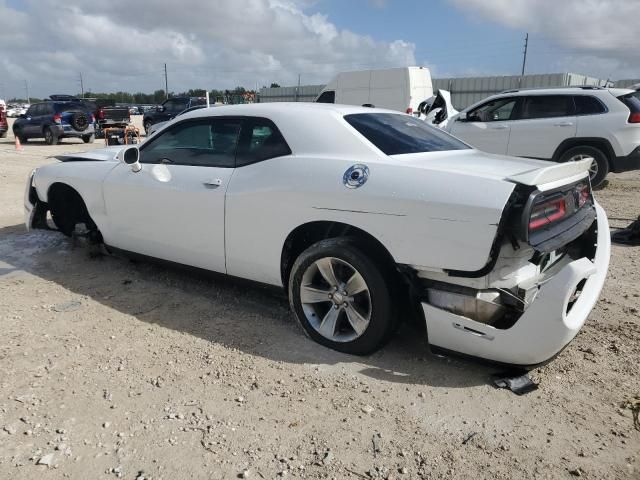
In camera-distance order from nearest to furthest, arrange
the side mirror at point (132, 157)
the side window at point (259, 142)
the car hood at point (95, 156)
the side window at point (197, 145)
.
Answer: the side window at point (259, 142) < the side window at point (197, 145) < the side mirror at point (132, 157) < the car hood at point (95, 156)

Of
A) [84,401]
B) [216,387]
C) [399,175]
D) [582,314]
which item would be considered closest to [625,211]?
[582,314]

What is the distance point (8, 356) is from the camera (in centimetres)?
324

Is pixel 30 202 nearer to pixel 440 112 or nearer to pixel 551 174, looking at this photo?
pixel 551 174

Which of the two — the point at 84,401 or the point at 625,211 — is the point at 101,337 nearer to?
the point at 84,401

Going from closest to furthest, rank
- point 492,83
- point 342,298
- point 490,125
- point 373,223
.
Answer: point 373,223, point 342,298, point 490,125, point 492,83

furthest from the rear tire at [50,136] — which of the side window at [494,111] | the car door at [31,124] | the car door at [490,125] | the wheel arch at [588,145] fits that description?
the wheel arch at [588,145]

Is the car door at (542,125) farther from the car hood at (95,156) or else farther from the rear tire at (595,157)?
the car hood at (95,156)

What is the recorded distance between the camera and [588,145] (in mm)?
8742

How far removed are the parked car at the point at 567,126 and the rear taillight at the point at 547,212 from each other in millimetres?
6591

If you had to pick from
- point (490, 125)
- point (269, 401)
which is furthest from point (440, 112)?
point (269, 401)

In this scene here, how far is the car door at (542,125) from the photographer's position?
8.88 metres

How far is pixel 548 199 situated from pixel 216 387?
2116mm

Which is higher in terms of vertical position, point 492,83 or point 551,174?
point 492,83

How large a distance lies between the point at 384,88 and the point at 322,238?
40.0 ft
